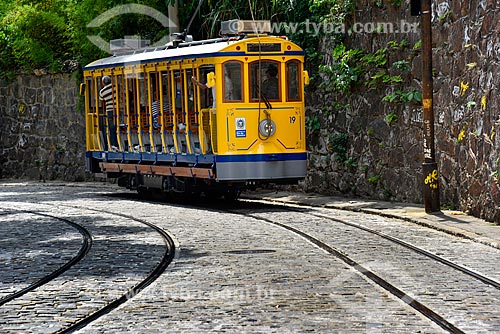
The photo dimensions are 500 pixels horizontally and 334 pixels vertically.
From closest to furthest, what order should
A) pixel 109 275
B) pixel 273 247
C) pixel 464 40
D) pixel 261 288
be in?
pixel 261 288 → pixel 109 275 → pixel 273 247 → pixel 464 40

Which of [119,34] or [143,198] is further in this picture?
[119,34]

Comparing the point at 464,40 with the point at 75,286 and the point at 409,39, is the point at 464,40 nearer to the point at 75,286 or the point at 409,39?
the point at 409,39

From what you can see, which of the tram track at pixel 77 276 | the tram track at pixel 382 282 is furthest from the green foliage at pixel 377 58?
the tram track at pixel 77 276

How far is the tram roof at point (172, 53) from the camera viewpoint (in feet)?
71.0

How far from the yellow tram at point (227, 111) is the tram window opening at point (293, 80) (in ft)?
0.06

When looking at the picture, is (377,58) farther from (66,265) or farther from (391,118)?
(66,265)

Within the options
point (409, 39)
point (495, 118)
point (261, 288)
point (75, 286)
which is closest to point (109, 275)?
point (75, 286)

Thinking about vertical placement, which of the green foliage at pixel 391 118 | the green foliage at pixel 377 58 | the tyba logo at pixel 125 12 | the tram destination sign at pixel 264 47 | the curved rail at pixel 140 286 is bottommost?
the curved rail at pixel 140 286

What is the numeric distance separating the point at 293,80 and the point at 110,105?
18.1ft

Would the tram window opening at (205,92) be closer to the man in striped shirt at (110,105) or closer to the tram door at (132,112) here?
the tram door at (132,112)

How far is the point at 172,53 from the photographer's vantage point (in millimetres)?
22891

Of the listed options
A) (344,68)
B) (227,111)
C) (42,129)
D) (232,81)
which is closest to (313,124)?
(344,68)

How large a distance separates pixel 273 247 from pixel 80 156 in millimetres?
19438

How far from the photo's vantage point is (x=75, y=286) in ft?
38.5
